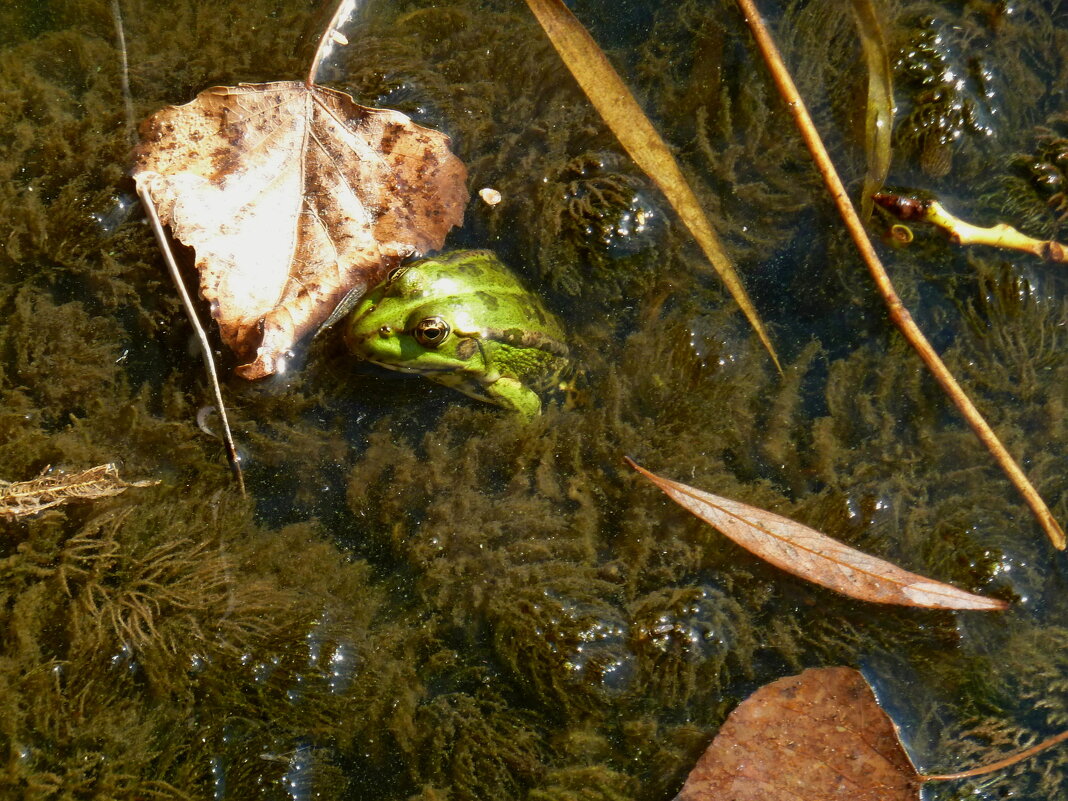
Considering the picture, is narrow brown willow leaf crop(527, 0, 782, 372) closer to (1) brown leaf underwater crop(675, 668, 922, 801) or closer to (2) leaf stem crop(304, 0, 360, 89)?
(2) leaf stem crop(304, 0, 360, 89)

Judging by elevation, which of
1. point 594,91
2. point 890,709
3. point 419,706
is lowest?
point 890,709


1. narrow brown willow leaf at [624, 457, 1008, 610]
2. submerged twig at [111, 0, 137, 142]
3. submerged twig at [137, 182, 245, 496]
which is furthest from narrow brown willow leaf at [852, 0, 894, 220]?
submerged twig at [111, 0, 137, 142]

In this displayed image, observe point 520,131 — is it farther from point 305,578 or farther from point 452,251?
point 305,578

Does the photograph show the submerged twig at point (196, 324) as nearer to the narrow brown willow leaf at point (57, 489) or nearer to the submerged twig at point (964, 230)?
the narrow brown willow leaf at point (57, 489)

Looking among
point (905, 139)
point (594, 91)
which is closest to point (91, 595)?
point (594, 91)

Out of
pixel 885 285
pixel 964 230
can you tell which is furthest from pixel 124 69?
pixel 964 230

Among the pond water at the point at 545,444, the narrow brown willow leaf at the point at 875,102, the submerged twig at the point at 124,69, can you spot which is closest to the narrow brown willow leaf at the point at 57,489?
the pond water at the point at 545,444
